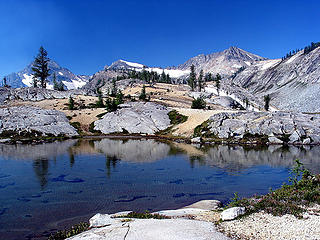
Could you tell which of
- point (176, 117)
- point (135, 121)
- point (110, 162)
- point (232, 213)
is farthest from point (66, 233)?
point (176, 117)

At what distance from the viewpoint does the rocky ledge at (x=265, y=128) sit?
74.9 metres

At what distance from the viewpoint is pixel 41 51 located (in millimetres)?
145750

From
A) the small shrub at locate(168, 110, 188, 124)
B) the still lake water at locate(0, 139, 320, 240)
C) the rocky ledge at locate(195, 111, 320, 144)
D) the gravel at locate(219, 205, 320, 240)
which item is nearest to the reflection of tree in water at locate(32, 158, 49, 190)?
the still lake water at locate(0, 139, 320, 240)

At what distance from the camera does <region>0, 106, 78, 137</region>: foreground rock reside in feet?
288

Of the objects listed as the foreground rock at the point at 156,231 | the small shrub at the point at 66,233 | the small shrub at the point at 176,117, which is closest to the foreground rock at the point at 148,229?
the foreground rock at the point at 156,231

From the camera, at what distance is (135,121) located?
343ft

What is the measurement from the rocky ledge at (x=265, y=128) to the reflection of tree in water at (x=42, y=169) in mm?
53339

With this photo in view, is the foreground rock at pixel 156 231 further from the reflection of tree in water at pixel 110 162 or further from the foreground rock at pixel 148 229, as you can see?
the reflection of tree in water at pixel 110 162

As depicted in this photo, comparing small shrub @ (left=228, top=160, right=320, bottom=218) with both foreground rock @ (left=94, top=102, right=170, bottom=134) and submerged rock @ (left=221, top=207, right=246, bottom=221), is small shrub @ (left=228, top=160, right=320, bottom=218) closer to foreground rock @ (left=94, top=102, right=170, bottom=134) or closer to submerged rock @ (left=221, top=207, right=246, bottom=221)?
submerged rock @ (left=221, top=207, right=246, bottom=221)

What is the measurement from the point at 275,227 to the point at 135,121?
9146 centimetres

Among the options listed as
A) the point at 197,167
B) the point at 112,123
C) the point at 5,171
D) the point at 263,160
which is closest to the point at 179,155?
the point at 197,167

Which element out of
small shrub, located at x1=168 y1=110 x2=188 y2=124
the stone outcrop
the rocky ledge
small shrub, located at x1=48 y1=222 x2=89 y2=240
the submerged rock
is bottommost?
small shrub, located at x1=48 y1=222 x2=89 y2=240

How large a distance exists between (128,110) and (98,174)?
7369 centimetres

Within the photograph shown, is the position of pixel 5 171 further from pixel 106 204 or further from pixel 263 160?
pixel 263 160
